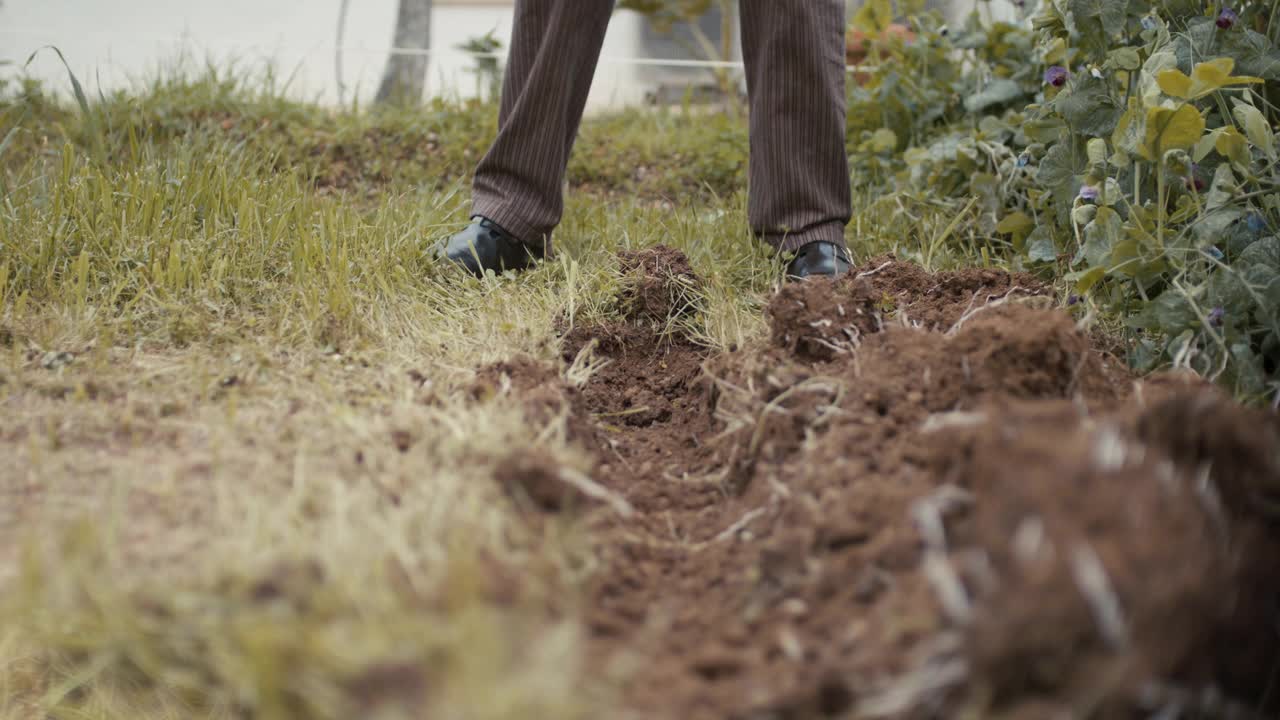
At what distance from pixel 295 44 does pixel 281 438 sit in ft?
11.9

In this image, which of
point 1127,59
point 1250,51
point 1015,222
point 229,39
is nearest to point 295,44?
point 229,39

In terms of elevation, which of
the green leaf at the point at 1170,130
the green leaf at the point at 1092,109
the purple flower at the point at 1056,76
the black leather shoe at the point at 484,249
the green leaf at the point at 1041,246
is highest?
the purple flower at the point at 1056,76

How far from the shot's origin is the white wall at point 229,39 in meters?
4.08

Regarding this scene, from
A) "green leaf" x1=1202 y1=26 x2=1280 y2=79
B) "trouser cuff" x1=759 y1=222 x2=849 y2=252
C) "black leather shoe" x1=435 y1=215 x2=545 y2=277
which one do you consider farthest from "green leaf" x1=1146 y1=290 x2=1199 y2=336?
"black leather shoe" x1=435 y1=215 x2=545 y2=277

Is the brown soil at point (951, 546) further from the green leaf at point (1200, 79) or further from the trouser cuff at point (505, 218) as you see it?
the trouser cuff at point (505, 218)

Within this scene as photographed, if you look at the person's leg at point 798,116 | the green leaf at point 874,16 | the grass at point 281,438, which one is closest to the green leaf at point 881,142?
the grass at point 281,438

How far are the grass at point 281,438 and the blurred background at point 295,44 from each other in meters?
1.37

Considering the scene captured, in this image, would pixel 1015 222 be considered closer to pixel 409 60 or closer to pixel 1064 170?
pixel 1064 170

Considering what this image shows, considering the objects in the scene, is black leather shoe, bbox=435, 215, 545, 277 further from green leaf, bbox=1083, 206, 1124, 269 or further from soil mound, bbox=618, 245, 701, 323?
green leaf, bbox=1083, 206, 1124, 269

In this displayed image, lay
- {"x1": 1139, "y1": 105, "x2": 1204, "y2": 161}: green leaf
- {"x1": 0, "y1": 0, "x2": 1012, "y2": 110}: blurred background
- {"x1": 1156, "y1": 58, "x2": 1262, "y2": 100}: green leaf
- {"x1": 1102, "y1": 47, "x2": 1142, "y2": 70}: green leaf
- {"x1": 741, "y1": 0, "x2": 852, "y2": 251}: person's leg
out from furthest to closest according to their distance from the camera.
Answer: {"x1": 0, "y1": 0, "x2": 1012, "y2": 110}: blurred background < {"x1": 741, "y1": 0, "x2": 852, "y2": 251}: person's leg < {"x1": 1102, "y1": 47, "x2": 1142, "y2": 70}: green leaf < {"x1": 1139, "y1": 105, "x2": 1204, "y2": 161}: green leaf < {"x1": 1156, "y1": 58, "x2": 1262, "y2": 100}: green leaf

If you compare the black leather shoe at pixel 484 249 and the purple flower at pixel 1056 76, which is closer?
the purple flower at pixel 1056 76

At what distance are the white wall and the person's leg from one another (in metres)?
1.98

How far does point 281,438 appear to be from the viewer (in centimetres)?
129

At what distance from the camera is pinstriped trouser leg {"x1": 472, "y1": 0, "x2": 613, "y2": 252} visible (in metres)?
2.18
